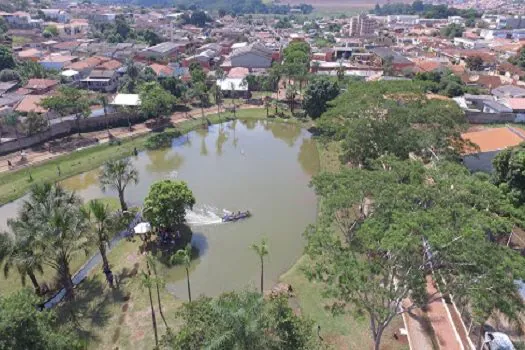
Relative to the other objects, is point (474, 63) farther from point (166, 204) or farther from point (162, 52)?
point (166, 204)

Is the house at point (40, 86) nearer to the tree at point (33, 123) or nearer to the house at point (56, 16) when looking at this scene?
the tree at point (33, 123)

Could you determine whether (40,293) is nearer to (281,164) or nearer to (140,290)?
(140,290)

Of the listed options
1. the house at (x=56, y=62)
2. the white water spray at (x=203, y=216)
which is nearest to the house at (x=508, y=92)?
the white water spray at (x=203, y=216)

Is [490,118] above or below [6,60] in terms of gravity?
below

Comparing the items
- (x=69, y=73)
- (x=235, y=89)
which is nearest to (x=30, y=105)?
(x=69, y=73)

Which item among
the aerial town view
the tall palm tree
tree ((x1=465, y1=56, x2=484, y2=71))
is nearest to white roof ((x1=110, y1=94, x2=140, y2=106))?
the aerial town view

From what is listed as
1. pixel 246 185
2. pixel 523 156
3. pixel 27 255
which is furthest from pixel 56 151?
pixel 523 156

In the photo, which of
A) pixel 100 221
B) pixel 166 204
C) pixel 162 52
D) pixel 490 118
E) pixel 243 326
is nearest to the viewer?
pixel 243 326

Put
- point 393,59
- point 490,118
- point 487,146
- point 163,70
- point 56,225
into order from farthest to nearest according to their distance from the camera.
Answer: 1. point 393,59
2. point 163,70
3. point 490,118
4. point 487,146
5. point 56,225
